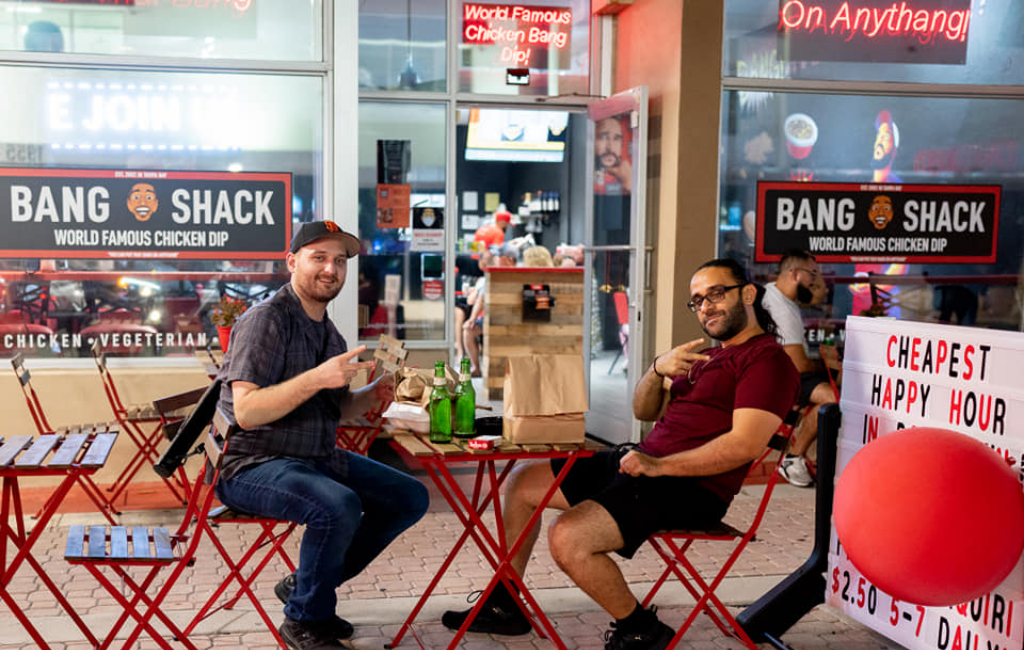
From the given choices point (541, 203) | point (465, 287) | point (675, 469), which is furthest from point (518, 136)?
point (675, 469)

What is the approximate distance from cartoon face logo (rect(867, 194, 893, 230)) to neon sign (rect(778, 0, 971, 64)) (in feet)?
3.16

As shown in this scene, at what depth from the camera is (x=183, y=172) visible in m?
6.31

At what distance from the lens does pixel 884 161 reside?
23.6ft

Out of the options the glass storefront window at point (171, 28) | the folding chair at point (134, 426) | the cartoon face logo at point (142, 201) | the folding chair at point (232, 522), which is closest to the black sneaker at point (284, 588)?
the folding chair at point (232, 522)

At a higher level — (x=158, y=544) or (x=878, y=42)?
(x=878, y=42)

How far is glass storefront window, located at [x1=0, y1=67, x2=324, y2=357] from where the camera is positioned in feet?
20.2

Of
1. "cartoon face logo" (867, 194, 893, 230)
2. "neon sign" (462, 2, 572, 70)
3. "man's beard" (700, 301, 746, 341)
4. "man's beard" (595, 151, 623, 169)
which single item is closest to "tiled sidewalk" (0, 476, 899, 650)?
"man's beard" (700, 301, 746, 341)

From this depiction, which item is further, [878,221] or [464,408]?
[878,221]

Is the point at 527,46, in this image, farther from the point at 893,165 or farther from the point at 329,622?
the point at 329,622

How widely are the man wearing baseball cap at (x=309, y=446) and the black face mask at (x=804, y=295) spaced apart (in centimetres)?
358

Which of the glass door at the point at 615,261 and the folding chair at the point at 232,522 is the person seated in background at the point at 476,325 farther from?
the folding chair at the point at 232,522

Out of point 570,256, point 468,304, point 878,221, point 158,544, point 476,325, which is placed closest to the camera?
point 158,544

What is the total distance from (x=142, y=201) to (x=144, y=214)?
79 mm

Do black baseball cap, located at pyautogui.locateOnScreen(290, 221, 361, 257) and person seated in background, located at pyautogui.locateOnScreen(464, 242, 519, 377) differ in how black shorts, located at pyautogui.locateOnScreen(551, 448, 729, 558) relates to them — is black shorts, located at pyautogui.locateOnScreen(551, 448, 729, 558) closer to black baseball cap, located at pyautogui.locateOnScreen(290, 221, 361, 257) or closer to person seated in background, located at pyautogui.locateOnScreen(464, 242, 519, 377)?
black baseball cap, located at pyautogui.locateOnScreen(290, 221, 361, 257)
